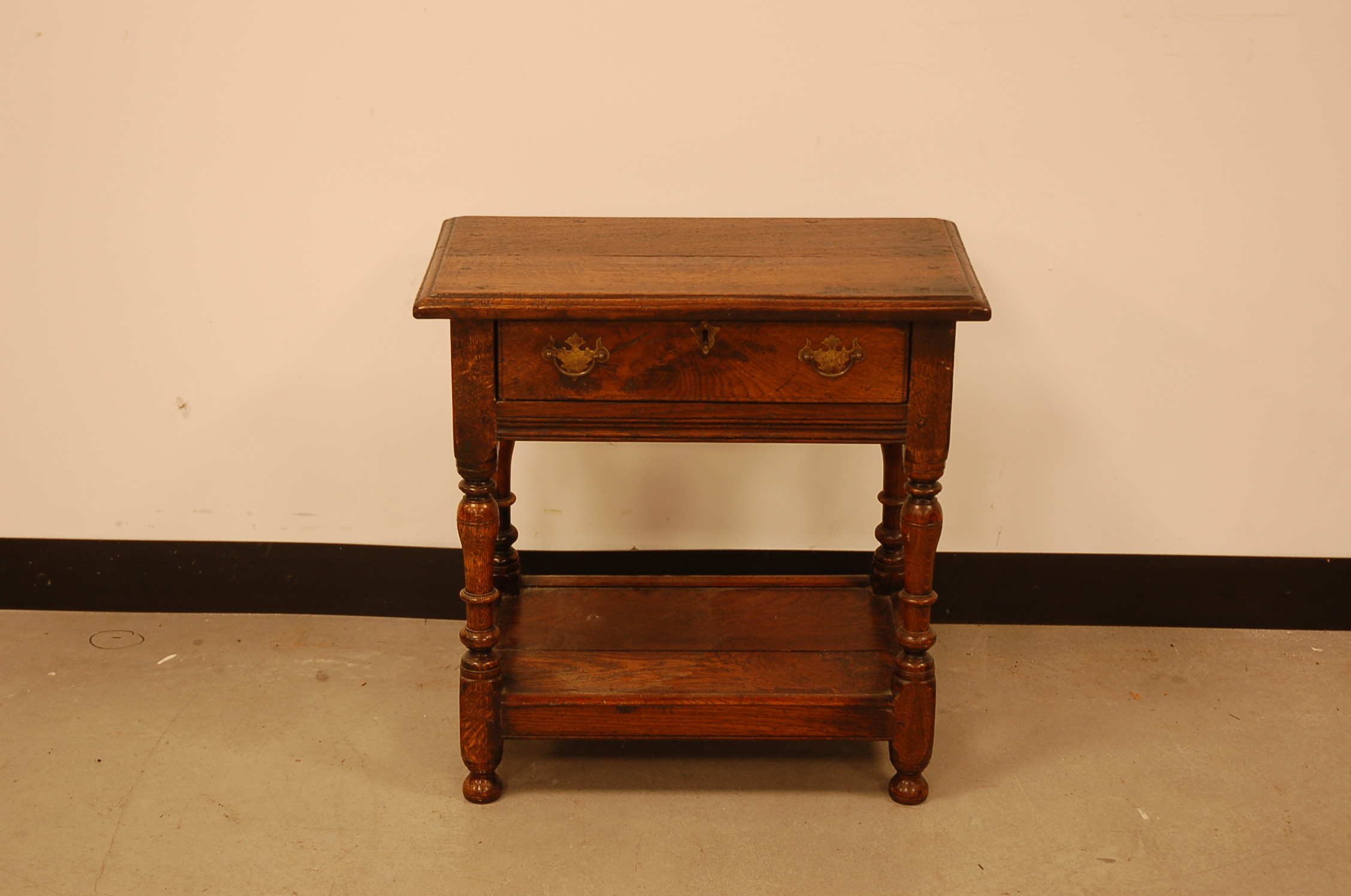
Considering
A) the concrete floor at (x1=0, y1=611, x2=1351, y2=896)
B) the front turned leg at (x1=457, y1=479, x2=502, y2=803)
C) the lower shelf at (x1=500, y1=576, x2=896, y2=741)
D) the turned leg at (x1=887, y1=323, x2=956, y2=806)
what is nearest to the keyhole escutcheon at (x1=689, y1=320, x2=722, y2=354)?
the turned leg at (x1=887, y1=323, x2=956, y2=806)

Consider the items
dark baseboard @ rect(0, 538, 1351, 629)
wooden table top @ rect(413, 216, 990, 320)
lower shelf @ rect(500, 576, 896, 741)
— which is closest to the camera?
wooden table top @ rect(413, 216, 990, 320)

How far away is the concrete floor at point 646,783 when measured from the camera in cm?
210

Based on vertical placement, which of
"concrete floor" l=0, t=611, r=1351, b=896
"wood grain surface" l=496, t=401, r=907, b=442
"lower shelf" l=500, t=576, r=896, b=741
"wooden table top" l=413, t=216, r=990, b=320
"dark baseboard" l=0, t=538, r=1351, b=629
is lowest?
"concrete floor" l=0, t=611, r=1351, b=896

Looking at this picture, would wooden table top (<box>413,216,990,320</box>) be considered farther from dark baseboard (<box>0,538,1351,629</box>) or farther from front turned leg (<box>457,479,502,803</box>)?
dark baseboard (<box>0,538,1351,629</box>)

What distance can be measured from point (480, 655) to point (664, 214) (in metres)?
1.01

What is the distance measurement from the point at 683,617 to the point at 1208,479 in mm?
1256

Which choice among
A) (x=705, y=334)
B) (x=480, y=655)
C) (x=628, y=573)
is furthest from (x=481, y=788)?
(x=705, y=334)

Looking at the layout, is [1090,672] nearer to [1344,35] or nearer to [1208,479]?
[1208,479]

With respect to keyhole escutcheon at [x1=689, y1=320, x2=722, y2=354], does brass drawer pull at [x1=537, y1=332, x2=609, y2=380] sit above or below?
below

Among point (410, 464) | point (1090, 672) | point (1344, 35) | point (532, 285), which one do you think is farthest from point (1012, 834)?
point (1344, 35)

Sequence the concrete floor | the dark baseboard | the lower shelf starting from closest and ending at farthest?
the concrete floor → the lower shelf → the dark baseboard

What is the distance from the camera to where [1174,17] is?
2.52 m

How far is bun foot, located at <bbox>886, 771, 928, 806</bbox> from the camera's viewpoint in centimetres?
228

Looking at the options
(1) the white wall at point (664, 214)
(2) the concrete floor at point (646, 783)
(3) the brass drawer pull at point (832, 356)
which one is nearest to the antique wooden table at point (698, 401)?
(3) the brass drawer pull at point (832, 356)
